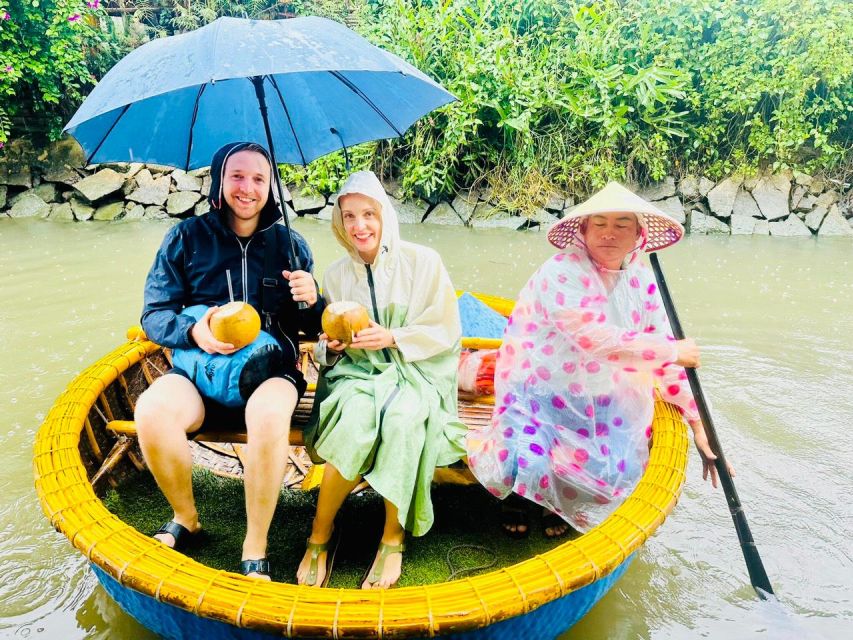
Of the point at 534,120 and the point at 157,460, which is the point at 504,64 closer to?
the point at 534,120

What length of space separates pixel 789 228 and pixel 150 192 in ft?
29.9

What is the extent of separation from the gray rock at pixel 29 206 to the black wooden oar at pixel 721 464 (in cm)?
920

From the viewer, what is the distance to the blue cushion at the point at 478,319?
10.6ft

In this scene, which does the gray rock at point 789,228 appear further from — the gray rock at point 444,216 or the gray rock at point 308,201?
the gray rock at point 308,201

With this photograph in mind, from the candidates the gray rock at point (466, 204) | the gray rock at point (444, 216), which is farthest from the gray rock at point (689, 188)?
the gray rock at point (444, 216)

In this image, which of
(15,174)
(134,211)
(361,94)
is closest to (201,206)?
(134,211)

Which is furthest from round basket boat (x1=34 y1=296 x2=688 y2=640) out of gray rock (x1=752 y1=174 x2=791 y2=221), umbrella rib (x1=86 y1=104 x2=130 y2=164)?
gray rock (x1=752 y1=174 x2=791 y2=221)

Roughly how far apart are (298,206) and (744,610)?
25.6 feet

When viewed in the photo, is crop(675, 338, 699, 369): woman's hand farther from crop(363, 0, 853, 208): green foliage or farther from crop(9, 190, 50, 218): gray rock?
crop(9, 190, 50, 218): gray rock

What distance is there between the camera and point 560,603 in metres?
1.56

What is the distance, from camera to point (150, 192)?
870 cm

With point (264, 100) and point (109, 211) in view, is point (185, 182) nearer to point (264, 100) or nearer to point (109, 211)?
point (109, 211)

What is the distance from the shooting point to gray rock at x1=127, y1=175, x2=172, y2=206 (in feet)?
28.5

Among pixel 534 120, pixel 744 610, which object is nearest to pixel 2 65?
pixel 534 120
